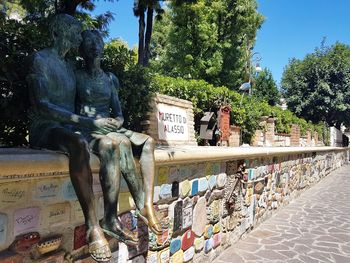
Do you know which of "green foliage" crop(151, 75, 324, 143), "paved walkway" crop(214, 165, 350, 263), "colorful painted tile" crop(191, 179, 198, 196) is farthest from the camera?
"green foliage" crop(151, 75, 324, 143)

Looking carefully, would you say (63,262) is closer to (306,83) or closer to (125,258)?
(125,258)

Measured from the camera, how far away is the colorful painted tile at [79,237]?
7.97 feet

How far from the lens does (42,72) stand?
2.36 meters

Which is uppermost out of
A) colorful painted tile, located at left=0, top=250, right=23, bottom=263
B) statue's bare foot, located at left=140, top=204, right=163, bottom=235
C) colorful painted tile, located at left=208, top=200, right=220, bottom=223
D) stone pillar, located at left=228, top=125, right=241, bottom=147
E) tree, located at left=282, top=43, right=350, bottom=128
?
tree, located at left=282, top=43, right=350, bottom=128

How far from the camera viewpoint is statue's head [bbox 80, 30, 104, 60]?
2.64m

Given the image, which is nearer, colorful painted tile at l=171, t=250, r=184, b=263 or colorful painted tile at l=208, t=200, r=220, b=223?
colorful painted tile at l=171, t=250, r=184, b=263

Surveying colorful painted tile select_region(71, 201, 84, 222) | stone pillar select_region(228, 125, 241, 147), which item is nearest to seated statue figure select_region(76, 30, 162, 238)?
colorful painted tile select_region(71, 201, 84, 222)

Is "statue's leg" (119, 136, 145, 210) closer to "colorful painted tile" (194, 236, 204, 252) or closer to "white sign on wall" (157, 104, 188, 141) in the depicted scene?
"colorful painted tile" (194, 236, 204, 252)

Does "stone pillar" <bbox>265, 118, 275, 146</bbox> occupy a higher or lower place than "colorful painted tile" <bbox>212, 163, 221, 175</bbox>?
higher

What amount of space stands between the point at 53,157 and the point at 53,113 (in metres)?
0.34

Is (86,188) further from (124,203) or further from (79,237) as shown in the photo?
(124,203)

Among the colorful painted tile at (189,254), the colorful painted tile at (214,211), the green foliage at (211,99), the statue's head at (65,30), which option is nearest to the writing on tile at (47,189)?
the statue's head at (65,30)

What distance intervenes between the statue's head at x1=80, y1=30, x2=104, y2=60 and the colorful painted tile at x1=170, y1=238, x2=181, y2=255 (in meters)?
1.91

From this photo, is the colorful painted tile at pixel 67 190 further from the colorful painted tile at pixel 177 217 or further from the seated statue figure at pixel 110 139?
the colorful painted tile at pixel 177 217
